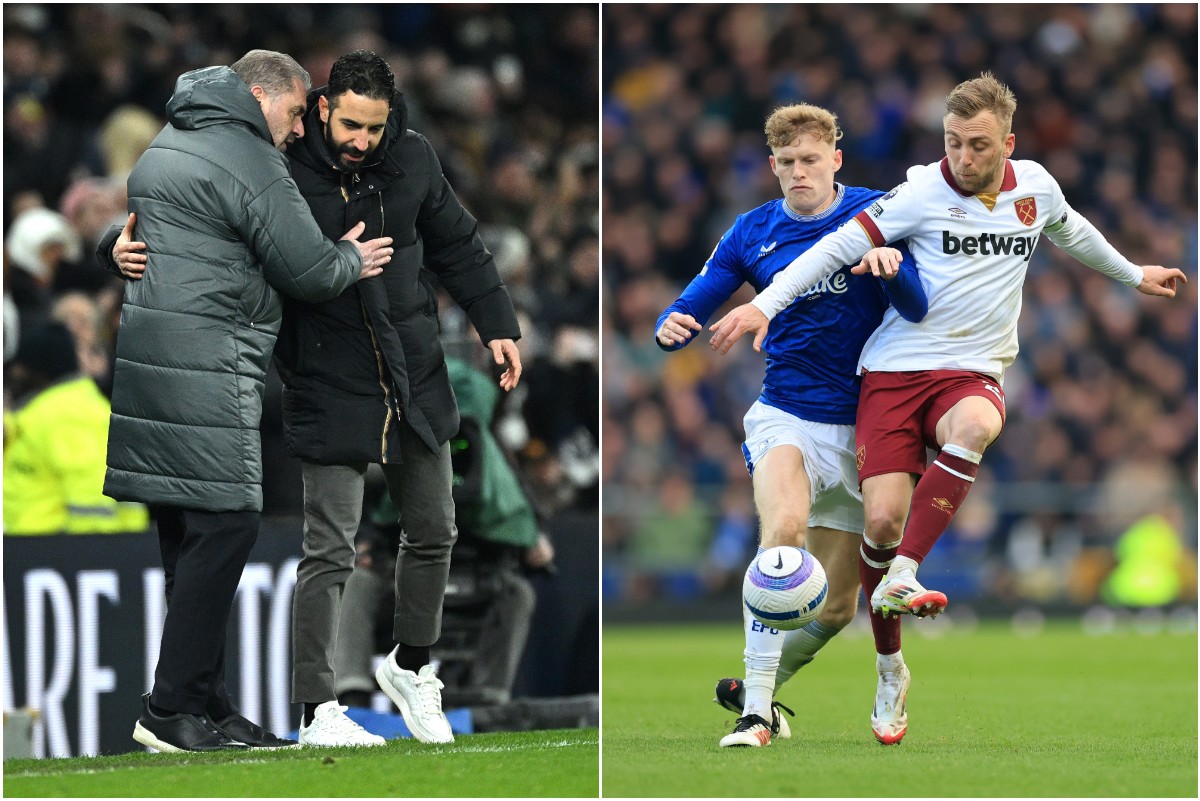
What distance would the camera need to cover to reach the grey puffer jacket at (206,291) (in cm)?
506

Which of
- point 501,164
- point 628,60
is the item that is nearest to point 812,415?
point 501,164

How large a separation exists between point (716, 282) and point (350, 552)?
66.8 inches

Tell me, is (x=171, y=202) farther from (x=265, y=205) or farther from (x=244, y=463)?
(x=244, y=463)

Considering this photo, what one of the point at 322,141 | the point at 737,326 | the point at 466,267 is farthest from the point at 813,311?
the point at 322,141

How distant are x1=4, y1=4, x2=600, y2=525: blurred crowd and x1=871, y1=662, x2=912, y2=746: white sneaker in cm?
246

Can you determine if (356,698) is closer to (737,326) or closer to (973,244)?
(737,326)

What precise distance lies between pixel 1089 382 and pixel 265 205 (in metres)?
15.1

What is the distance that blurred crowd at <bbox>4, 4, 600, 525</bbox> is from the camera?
27.5 feet

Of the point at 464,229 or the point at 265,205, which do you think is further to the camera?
the point at 464,229

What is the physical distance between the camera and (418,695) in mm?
5738

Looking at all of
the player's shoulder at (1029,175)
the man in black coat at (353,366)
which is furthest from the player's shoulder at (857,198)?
the man in black coat at (353,366)

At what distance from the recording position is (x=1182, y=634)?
1494 centimetres

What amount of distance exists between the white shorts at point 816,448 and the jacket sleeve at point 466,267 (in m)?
0.99

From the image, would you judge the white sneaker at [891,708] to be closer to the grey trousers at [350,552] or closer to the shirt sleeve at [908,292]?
the shirt sleeve at [908,292]
